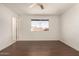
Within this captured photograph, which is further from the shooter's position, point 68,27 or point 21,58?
point 68,27

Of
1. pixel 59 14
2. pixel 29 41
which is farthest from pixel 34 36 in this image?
pixel 59 14

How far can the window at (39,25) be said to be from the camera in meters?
1.03

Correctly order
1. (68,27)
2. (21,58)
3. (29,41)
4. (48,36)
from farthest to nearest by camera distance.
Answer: (68,27)
(48,36)
(29,41)
(21,58)

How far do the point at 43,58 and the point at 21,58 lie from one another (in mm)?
157

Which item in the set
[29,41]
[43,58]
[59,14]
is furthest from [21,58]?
[59,14]

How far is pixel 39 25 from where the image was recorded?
1.03 m

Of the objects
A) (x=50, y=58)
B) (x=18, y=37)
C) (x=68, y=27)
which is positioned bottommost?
(x=50, y=58)

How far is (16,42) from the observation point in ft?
3.55

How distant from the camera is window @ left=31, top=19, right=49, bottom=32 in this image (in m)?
1.03

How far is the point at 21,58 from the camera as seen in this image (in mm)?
723

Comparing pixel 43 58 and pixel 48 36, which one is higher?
pixel 48 36

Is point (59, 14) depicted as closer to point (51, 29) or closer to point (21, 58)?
point (51, 29)

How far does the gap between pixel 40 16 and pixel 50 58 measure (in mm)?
552

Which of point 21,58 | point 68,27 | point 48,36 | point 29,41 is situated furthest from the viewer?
point 68,27
